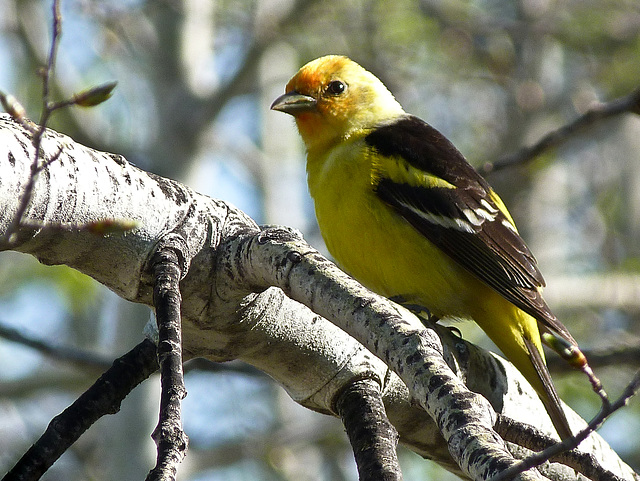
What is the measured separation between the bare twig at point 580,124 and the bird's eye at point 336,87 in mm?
1638

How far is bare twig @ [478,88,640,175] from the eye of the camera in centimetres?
300

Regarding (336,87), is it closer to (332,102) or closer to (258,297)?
(332,102)

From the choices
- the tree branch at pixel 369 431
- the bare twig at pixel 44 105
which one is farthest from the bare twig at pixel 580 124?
the bare twig at pixel 44 105

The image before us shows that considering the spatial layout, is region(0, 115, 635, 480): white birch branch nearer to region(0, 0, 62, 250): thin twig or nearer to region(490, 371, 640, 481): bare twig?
region(0, 0, 62, 250): thin twig

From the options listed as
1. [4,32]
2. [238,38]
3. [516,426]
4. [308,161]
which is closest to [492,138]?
[238,38]

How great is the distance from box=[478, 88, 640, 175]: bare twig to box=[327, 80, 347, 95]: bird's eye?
1.64 m

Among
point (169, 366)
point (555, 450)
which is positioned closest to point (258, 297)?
point (169, 366)

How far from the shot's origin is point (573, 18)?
38.9 ft

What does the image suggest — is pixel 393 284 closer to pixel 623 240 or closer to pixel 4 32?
pixel 4 32

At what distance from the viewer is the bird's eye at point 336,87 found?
5480mm

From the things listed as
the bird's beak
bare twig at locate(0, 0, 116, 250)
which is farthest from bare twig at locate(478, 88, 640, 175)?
bare twig at locate(0, 0, 116, 250)

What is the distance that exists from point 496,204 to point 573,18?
8.01 metres

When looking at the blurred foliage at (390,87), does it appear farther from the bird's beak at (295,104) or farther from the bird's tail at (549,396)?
the bird's tail at (549,396)

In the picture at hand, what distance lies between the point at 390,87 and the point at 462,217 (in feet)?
18.6
